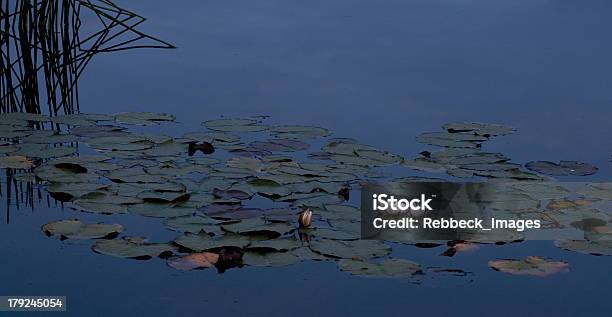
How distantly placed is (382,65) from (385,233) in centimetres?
218

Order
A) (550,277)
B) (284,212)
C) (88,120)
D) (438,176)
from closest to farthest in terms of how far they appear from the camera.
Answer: (550,277), (284,212), (438,176), (88,120)

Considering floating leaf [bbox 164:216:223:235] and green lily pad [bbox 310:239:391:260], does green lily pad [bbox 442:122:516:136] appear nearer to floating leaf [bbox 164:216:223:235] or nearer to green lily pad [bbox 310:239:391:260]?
green lily pad [bbox 310:239:391:260]

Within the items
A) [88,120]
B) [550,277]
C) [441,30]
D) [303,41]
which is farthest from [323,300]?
[441,30]

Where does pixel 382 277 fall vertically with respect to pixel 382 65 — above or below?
below

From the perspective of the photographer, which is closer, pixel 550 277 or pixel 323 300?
pixel 323 300

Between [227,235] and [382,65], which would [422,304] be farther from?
[382,65]

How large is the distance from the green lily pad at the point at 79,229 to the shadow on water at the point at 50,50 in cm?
120

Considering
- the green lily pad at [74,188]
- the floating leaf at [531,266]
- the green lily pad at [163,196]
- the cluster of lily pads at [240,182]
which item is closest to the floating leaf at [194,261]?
the cluster of lily pads at [240,182]

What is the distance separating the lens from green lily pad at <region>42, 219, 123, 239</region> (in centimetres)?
322

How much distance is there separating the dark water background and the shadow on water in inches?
3.5

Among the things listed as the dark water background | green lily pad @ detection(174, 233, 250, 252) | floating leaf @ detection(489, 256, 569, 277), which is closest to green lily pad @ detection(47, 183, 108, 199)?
the dark water background

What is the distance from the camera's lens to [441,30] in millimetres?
6039

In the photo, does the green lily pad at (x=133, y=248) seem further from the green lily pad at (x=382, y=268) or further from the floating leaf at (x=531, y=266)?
the floating leaf at (x=531, y=266)

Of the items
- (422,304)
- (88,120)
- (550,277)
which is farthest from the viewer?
(88,120)
